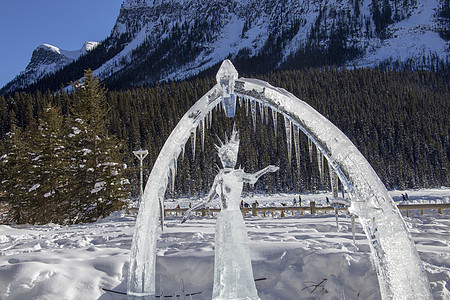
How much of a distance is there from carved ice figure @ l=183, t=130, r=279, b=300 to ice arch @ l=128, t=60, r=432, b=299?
61 centimetres

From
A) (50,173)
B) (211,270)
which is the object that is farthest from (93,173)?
(211,270)

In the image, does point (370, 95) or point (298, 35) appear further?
point (298, 35)

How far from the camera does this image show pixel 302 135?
3238 inches

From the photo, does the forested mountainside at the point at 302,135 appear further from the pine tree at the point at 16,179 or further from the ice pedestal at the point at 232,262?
the ice pedestal at the point at 232,262

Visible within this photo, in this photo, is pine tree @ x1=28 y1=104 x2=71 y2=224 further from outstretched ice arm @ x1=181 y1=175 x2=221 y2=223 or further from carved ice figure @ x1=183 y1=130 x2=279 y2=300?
carved ice figure @ x1=183 y1=130 x2=279 y2=300

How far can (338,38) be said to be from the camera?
185500mm

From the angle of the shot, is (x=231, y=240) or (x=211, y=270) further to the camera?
(x=211, y=270)

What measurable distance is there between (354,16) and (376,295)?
22327 cm

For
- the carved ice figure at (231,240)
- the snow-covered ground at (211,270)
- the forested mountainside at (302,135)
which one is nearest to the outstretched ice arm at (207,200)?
the carved ice figure at (231,240)

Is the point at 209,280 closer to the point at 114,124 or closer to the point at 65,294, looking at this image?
the point at 65,294

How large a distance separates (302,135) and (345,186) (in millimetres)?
80981

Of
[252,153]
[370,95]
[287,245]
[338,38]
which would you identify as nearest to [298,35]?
[338,38]

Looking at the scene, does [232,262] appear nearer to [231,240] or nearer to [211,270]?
[231,240]

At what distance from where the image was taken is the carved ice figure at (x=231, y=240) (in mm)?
3990
